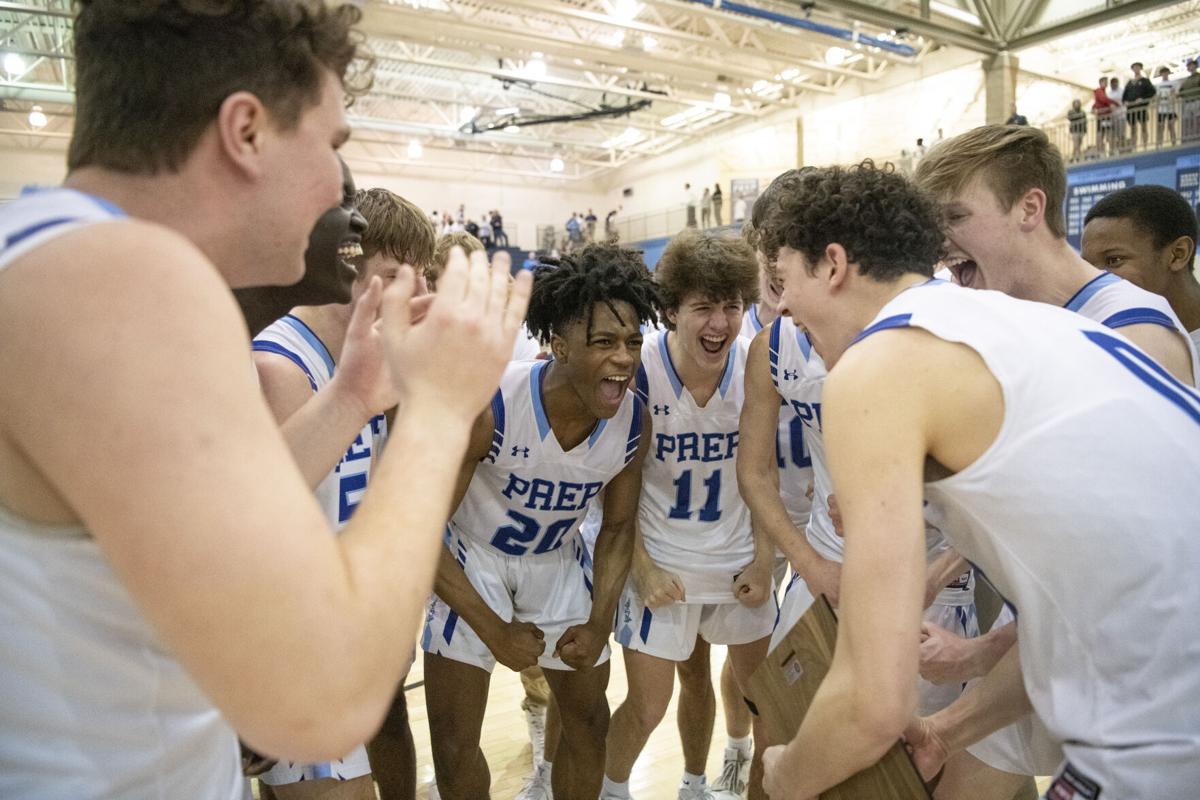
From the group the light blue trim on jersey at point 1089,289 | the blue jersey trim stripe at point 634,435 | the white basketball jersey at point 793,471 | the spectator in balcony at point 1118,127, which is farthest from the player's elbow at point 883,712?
the spectator in balcony at point 1118,127

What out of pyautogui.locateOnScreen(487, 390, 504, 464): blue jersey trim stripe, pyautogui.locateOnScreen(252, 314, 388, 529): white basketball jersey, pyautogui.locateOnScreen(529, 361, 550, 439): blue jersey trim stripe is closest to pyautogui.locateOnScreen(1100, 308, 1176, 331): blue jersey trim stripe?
pyautogui.locateOnScreen(529, 361, 550, 439): blue jersey trim stripe

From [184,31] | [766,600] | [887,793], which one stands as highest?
[184,31]

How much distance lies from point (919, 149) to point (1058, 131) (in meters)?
2.67

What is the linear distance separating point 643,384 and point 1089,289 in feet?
5.31

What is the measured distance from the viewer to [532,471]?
2.87 m

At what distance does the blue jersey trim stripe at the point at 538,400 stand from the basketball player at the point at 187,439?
5.70 feet

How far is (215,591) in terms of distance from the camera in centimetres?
73

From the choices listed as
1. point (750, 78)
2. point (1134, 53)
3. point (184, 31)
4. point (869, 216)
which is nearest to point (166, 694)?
point (184, 31)

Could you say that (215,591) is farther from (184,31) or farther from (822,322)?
(822,322)

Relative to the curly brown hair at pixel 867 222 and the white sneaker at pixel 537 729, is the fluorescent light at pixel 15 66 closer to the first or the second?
the white sneaker at pixel 537 729

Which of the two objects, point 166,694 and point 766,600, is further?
point 766,600

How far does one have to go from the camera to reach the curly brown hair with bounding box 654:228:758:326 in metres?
3.12

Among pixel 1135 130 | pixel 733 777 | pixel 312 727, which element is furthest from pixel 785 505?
pixel 1135 130

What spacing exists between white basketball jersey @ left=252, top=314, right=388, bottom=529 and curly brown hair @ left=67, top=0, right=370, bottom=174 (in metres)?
1.35
